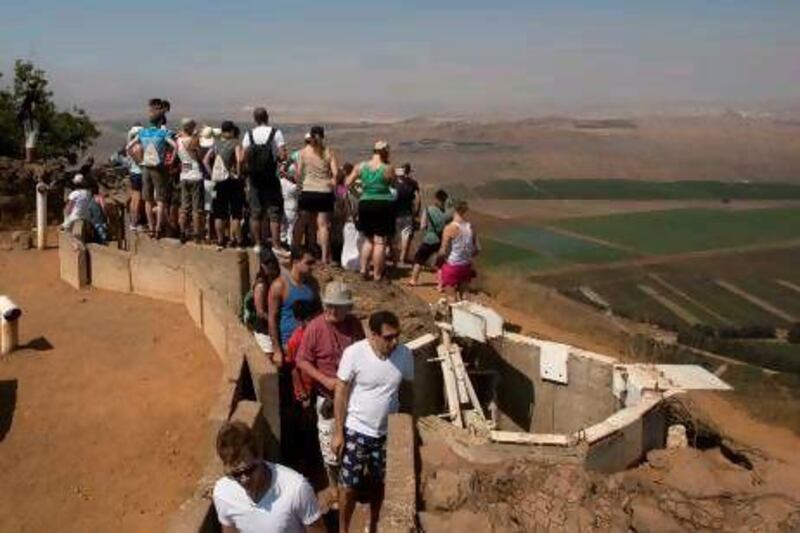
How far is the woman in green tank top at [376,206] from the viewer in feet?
32.8

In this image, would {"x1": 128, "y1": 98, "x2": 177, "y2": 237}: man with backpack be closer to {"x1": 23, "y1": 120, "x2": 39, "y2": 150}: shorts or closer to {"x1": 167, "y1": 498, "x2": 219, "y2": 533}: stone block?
{"x1": 167, "y1": 498, "x2": 219, "y2": 533}: stone block

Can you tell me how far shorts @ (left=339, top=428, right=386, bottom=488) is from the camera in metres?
5.70

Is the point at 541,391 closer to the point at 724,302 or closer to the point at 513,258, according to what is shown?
the point at 724,302

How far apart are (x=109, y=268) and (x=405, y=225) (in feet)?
14.1

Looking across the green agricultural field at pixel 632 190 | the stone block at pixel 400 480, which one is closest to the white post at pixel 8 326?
the stone block at pixel 400 480

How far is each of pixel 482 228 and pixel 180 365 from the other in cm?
4970

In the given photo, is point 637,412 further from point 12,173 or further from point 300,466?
point 12,173

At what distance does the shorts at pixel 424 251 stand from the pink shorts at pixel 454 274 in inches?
72.1

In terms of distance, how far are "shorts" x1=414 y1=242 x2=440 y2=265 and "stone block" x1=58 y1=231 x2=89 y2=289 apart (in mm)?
4831

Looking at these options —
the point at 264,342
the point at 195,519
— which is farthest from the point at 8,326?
the point at 195,519

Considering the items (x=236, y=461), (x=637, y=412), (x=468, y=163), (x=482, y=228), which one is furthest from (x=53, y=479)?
(x=468, y=163)

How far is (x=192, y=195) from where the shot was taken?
11312 millimetres

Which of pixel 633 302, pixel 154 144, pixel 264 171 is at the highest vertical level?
pixel 154 144

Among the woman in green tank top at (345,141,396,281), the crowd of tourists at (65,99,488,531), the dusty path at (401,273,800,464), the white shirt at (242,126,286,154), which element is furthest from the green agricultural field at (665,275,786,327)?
the white shirt at (242,126,286,154)
